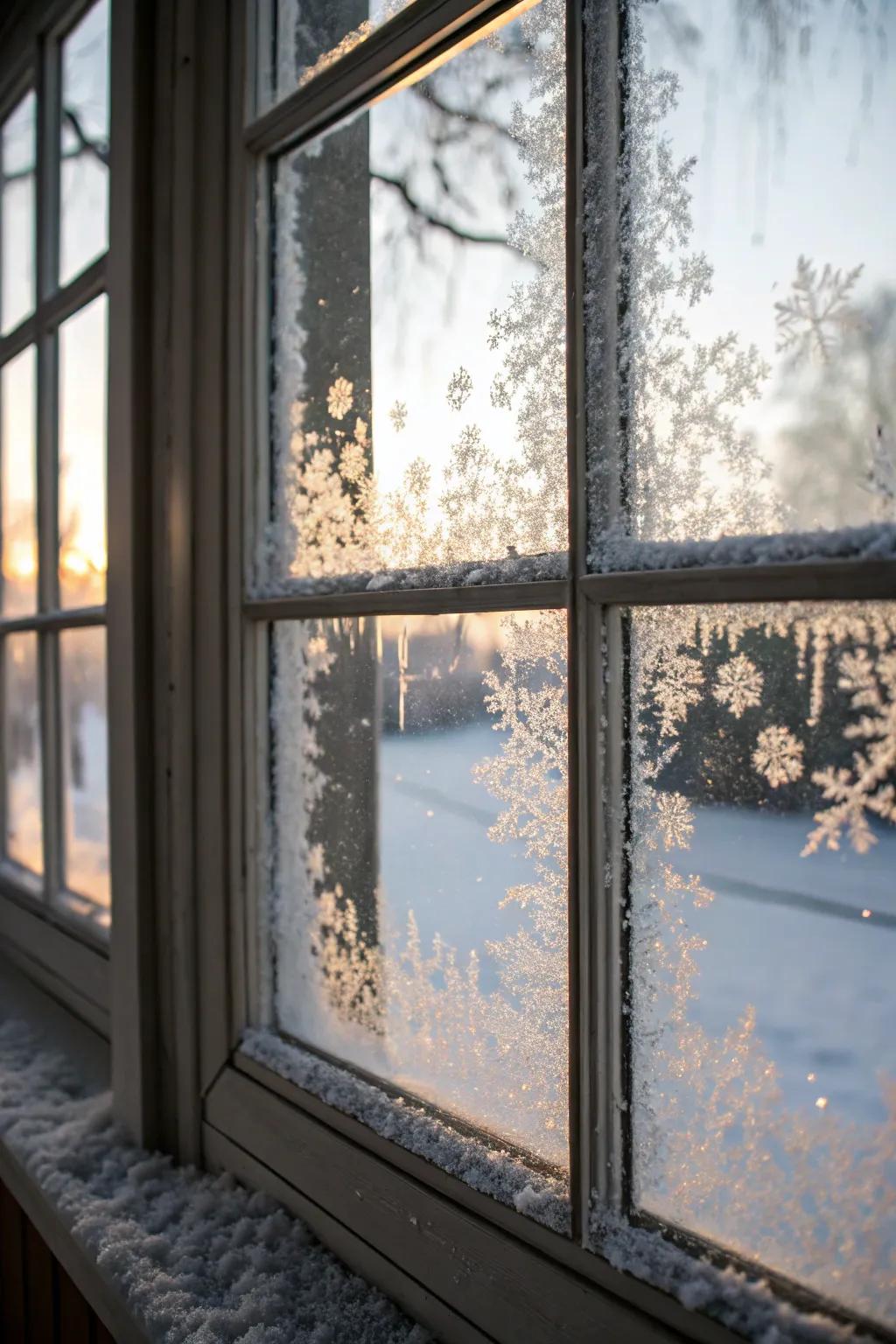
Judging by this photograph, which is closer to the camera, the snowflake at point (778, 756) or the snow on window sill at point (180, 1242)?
the snowflake at point (778, 756)

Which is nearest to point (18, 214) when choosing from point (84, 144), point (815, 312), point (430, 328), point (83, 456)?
point (84, 144)

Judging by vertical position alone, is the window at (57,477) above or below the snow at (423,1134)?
above

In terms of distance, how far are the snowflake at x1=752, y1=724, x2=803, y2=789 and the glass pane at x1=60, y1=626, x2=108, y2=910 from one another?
102cm

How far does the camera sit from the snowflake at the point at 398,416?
81 cm

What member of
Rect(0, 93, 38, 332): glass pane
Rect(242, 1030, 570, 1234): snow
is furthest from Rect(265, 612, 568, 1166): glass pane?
Rect(0, 93, 38, 332): glass pane

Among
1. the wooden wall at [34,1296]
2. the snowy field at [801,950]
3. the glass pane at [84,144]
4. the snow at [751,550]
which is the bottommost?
the wooden wall at [34,1296]

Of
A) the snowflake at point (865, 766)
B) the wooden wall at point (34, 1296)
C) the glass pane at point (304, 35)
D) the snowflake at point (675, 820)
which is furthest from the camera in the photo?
the wooden wall at point (34, 1296)

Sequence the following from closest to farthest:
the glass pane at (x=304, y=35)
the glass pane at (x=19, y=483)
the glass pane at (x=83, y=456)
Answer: the glass pane at (x=304, y=35) → the glass pane at (x=83, y=456) → the glass pane at (x=19, y=483)

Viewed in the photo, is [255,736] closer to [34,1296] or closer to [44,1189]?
[44,1189]

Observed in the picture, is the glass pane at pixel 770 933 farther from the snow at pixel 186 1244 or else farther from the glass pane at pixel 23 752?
the glass pane at pixel 23 752

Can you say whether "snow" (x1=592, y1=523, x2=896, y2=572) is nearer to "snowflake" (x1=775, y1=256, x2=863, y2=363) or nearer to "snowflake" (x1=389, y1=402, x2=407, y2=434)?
"snowflake" (x1=775, y1=256, x2=863, y2=363)

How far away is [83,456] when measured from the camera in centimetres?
139

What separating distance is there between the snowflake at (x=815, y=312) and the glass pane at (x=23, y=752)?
134 cm

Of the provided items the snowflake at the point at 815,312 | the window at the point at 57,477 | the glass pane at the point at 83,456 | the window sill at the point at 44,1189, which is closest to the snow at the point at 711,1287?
the window sill at the point at 44,1189
